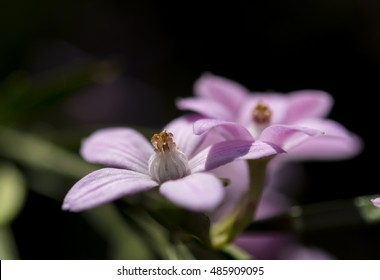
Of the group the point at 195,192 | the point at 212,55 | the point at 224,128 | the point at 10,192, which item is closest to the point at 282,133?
the point at 224,128

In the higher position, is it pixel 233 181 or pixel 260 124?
pixel 260 124

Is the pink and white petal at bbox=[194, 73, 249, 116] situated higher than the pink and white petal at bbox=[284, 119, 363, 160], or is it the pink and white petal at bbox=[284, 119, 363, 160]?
the pink and white petal at bbox=[194, 73, 249, 116]

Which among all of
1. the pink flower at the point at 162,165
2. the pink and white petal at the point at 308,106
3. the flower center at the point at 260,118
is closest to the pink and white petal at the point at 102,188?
the pink flower at the point at 162,165

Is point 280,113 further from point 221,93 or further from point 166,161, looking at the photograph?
point 166,161

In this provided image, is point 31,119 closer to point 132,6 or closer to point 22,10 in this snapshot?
point 22,10

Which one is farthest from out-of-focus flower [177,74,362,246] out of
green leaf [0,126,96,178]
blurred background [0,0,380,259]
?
blurred background [0,0,380,259]

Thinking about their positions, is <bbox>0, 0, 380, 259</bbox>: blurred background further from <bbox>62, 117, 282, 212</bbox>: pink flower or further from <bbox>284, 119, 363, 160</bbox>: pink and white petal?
<bbox>62, 117, 282, 212</bbox>: pink flower
